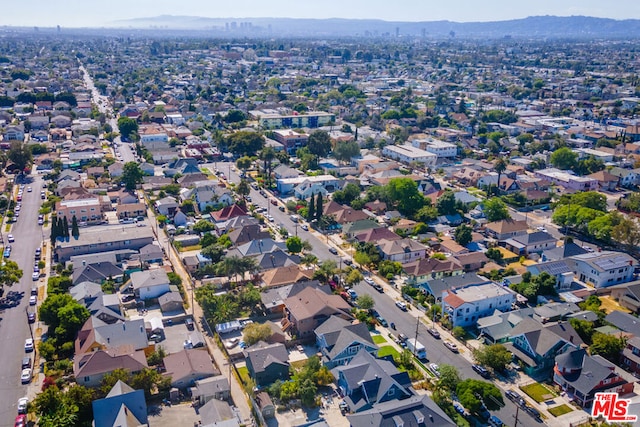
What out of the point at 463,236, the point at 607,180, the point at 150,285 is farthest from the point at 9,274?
the point at 607,180

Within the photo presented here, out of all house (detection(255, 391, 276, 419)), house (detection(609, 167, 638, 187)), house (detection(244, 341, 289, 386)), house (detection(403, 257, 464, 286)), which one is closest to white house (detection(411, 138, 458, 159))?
house (detection(609, 167, 638, 187))

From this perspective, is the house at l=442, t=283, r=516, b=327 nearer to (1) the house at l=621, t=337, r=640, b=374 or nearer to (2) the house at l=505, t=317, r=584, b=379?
(2) the house at l=505, t=317, r=584, b=379

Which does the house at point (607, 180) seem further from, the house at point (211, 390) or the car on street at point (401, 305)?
the house at point (211, 390)

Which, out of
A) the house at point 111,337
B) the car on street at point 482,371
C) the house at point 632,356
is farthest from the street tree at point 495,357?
the house at point 111,337

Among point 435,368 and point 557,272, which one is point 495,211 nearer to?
point 557,272

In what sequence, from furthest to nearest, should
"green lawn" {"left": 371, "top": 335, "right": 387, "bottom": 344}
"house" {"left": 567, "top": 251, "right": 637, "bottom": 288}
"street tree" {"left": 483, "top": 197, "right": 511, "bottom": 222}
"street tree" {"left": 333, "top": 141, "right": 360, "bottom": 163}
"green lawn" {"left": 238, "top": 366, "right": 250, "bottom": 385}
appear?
"street tree" {"left": 333, "top": 141, "right": 360, "bottom": 163} < "street tree" {"left": 483, "top": 197, "right": 511, "bottom": 222} < "house" {"left": 567, "top": 251, "right": 637, "bottom": 288} < "green lawn" {"left": 371, "top": 335, "right": 387, "bottom": 344} < "green lawn" {"left": 238, "top": 366, "right": 250, "bottom": 385}
